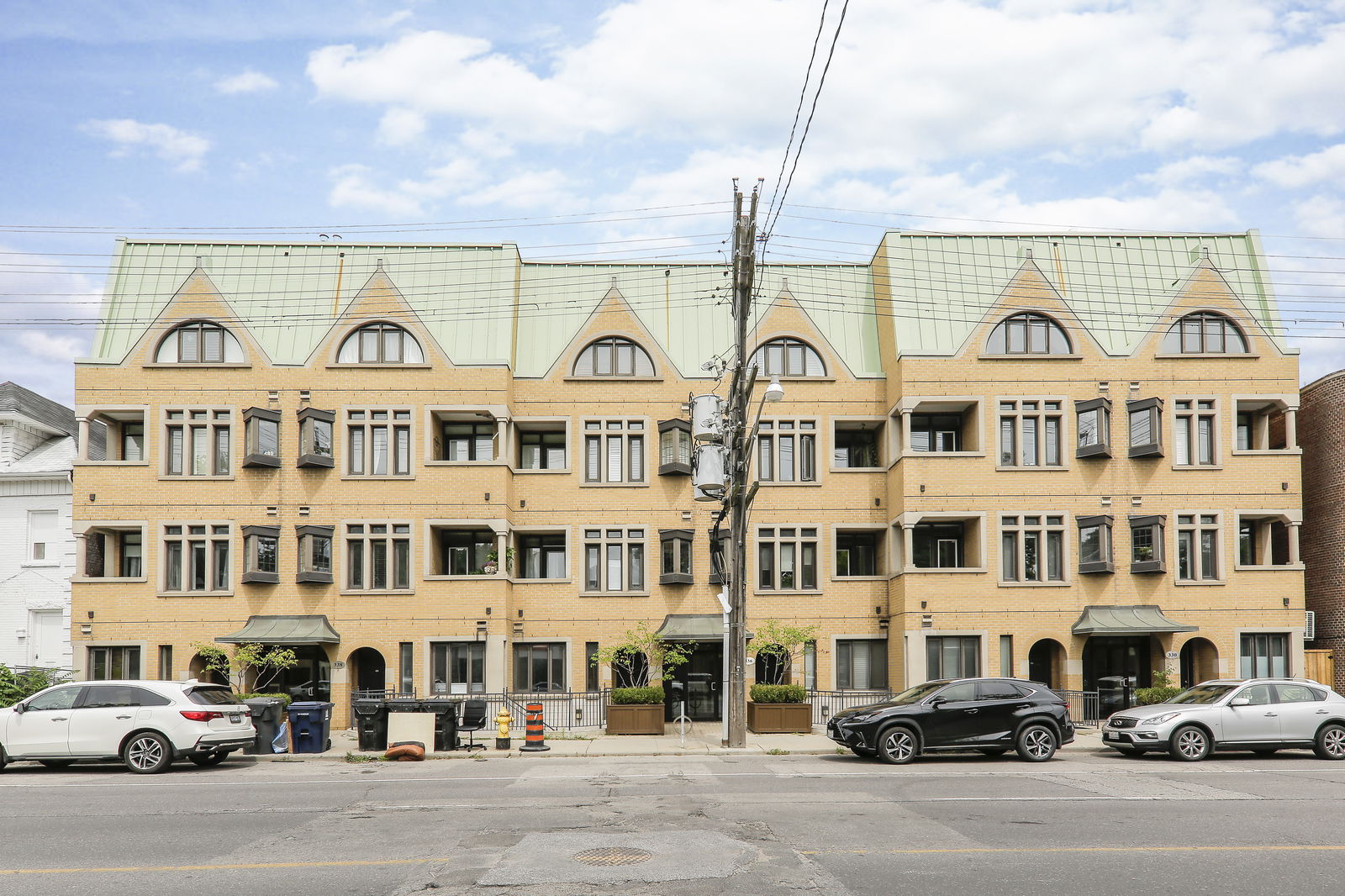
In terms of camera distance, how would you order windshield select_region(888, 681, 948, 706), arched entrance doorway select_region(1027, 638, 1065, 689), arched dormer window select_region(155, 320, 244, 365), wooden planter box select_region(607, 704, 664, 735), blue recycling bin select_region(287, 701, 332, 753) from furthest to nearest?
1. arched dormer window select_region(155, 320, 244, 365)
2. arched entrance doorway select_region(1027, 638, 1065, 689)
3. wooden planter box select_region(607, 704, 664, 735)
4. blue recycling bin select_region(287, 701, 332, 753)
5. windshield select_region(888, 681, 948, 706)

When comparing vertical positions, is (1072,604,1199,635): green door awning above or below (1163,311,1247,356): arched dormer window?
below

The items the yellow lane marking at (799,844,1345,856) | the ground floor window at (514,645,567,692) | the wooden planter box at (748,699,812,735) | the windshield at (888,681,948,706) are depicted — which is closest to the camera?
the yellow lane marking at (799,844,1345,856)

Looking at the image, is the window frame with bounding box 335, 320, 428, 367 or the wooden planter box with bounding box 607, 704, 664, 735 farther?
the window frame with bounding box 335, 320, 428, 367

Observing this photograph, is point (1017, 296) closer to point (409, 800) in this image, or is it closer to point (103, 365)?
point (409, 800)

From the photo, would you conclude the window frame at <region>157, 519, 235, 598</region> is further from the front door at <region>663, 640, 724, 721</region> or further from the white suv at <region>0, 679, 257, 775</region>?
the front door at <region>663, 640, 724, 721</region>

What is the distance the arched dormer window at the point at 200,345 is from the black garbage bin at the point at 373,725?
44.2ft

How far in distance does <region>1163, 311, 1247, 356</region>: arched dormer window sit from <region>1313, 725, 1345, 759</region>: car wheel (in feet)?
46.3

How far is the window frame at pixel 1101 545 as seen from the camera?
3192 cm

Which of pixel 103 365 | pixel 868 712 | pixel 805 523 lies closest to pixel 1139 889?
pixel 868 712

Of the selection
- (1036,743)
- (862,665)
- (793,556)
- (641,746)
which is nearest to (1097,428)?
(793,556)

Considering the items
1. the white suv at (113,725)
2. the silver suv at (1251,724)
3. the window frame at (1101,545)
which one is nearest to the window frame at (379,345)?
the white suv at (113,725)

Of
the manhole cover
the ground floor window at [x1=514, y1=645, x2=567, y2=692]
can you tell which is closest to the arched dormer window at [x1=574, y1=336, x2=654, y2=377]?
the ground floor window at [x1=514, y1=645, x2=567, y2=692]

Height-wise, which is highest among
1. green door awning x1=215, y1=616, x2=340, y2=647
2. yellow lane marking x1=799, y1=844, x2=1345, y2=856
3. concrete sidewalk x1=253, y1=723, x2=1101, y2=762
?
green door awning x1=215, y1=616, x2=340, y2=647

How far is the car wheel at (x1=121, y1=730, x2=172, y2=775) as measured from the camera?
19984mm
